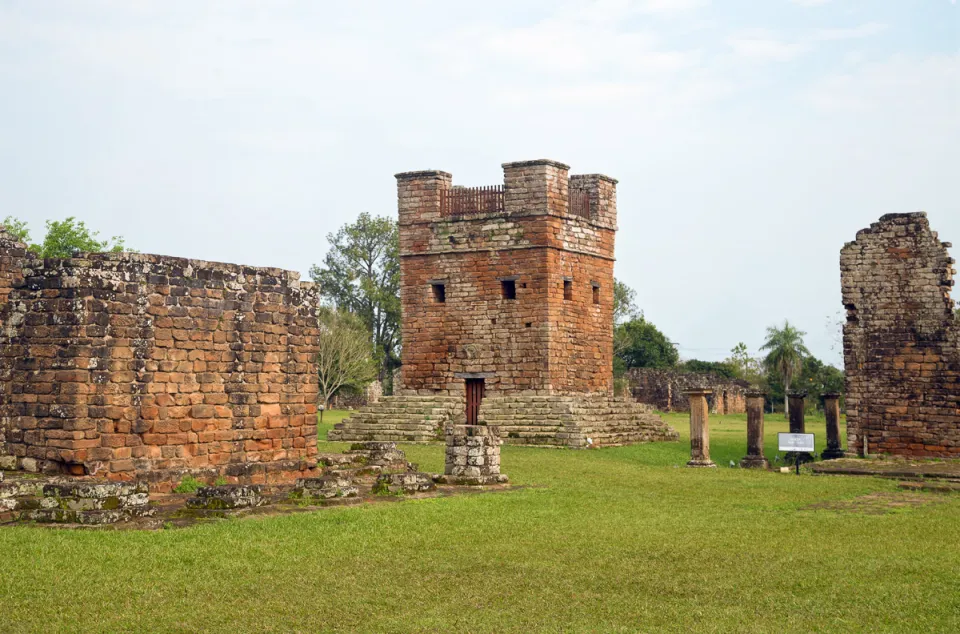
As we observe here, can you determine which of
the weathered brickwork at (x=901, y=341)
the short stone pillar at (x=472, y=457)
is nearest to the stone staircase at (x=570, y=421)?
the weathered brickwork at (x=901, y=341)

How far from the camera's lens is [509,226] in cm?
2784

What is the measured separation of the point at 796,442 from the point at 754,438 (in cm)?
211

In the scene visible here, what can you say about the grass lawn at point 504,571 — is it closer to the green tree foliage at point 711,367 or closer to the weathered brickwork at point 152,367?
the weathered brickwork at point 152,367

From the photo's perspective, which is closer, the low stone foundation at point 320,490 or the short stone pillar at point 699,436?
the low stone foundation at point 320,490

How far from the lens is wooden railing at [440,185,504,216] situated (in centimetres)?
2836

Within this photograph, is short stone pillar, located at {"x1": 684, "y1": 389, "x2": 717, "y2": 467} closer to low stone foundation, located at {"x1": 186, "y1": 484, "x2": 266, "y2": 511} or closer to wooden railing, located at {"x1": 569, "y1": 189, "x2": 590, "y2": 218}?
wooden railing, located at {"x1": 569, "y1": 189, "x2": 590, "y2": 218}

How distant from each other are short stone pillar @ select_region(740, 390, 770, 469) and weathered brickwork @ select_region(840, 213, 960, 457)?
1935 millimetres

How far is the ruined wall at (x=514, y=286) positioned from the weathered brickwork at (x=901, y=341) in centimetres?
832

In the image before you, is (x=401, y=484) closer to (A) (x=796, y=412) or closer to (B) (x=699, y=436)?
(B) (x=699, y=436)

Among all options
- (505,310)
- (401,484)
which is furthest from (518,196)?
(401,484)

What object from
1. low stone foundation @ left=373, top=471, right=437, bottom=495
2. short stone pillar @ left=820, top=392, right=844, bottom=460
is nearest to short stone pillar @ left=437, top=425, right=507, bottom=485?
low stone foundation @ left=373, top=471, right=437, bottom=495

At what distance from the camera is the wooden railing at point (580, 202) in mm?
29078

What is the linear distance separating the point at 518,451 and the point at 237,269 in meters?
10.5

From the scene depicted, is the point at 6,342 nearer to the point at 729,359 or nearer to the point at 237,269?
the point at 237,269
